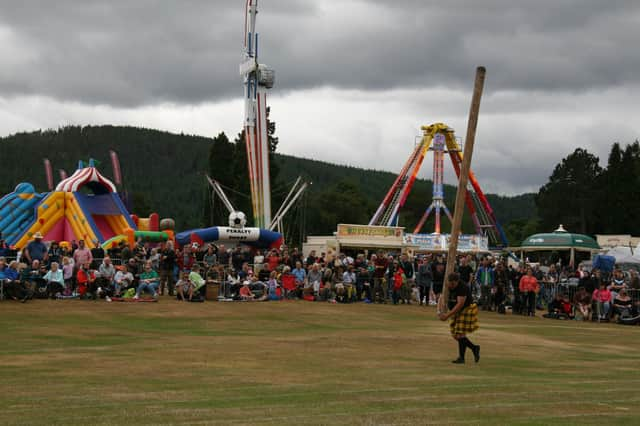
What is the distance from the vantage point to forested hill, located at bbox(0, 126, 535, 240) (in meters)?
137

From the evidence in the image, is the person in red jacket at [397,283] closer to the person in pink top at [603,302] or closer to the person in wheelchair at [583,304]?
the person in wheelchair at [583,304]

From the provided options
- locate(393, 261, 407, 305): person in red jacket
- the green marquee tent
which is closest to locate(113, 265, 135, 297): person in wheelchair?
locate(393, 261, 407, 305): person in red jacket

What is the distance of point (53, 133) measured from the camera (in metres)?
159

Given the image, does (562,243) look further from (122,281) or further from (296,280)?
(122,281)

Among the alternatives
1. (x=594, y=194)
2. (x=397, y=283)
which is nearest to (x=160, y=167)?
(x=594, y=194)

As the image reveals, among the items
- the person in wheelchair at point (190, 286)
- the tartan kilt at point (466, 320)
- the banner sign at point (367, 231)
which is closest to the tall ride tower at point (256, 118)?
the banner sign at point (367, 231)

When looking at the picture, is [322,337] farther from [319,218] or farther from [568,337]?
[319,218]

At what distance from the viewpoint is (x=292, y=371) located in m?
10.3

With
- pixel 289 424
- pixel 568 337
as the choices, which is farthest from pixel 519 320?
pixel 289 424

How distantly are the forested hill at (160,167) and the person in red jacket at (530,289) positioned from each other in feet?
332

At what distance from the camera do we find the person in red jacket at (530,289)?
2319cm

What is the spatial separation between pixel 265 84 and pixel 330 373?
37397mm

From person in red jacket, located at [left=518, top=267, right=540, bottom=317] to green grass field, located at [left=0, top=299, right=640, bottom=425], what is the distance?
3891mm

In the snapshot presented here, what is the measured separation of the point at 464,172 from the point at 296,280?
489 inches
